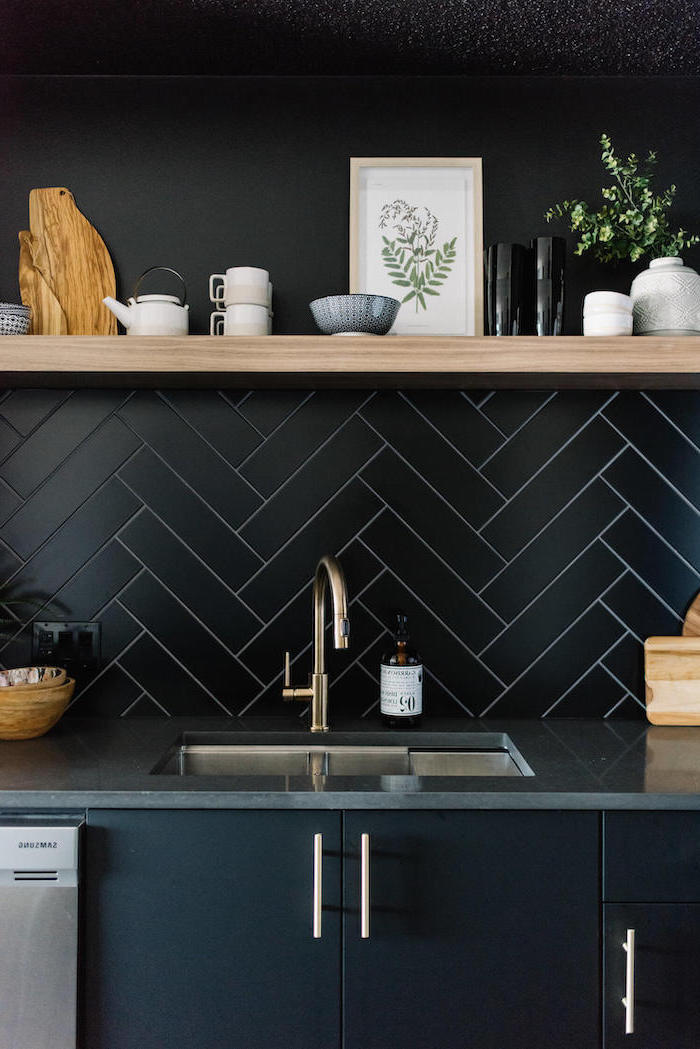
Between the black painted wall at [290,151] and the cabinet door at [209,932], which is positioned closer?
the cabinet door at [209,932]

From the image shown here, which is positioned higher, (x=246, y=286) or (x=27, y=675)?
(x=246, y=286)

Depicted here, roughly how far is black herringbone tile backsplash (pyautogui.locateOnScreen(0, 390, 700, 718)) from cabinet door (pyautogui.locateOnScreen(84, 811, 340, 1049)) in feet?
1.84

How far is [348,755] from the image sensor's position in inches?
66.9

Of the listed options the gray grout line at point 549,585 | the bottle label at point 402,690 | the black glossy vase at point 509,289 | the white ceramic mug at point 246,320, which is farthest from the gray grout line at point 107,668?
the black glossy vase at point 509,289

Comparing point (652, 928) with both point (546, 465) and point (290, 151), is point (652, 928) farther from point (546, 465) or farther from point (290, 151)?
point (290, 151)

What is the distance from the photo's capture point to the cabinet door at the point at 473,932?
1282 millimetres

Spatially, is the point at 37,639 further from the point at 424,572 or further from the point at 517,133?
the point at 517,133

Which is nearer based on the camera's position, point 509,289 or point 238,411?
point 509,289

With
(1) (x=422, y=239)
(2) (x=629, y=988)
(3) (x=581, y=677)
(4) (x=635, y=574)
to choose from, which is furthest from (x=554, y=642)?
(1) (x=422, y=239)

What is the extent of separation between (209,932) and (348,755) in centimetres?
49

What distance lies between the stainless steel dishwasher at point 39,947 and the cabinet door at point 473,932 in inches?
16.8

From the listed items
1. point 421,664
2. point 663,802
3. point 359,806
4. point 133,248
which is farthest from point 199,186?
point 663,802

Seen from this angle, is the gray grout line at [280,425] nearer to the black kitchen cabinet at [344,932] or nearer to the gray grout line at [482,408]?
the gray grout line at [482,408]

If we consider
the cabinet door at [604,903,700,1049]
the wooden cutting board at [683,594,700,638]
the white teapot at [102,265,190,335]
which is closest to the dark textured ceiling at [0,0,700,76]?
the white teapot at [102,265,190,335]
